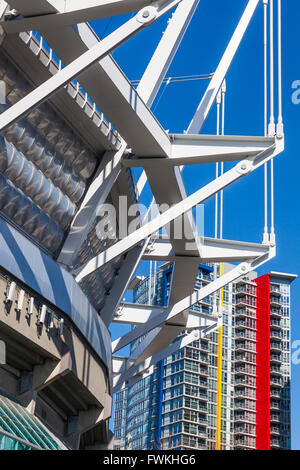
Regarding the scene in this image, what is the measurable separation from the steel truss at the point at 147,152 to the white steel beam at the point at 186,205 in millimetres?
24

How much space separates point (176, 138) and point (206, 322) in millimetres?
12156

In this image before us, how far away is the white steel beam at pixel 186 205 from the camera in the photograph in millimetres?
20094

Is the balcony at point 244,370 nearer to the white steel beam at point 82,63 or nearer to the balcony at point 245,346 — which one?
the balcony at point 245,346

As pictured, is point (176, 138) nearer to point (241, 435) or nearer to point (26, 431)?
point (26, 431)

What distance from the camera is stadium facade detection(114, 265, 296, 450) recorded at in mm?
120312

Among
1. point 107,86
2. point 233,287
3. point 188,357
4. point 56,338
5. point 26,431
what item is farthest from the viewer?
point 233,287

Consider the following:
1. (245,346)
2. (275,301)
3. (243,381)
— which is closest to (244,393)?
(243,381)

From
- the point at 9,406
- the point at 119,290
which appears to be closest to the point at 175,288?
the point at 119,290

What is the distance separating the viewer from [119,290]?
26219mm

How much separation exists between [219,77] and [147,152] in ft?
16.7

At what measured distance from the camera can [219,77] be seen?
24.6 m

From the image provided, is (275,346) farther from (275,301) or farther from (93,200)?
(93,200)

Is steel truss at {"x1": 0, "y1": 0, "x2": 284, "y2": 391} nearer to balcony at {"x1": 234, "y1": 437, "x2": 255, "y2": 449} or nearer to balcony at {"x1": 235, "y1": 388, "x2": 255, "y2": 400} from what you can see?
balcony at {"x1": 234, "y1": 437, "x2": 255, "y2": 449}

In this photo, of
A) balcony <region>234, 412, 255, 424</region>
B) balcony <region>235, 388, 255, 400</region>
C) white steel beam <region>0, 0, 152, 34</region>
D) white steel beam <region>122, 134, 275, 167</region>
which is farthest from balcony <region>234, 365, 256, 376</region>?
white steel beam <region>0, 0, 152, 34</region>
